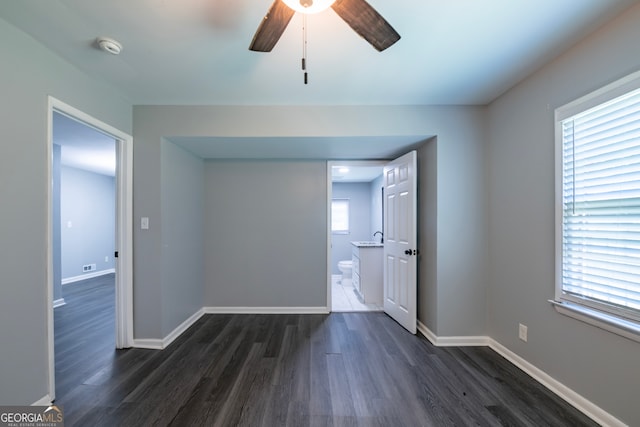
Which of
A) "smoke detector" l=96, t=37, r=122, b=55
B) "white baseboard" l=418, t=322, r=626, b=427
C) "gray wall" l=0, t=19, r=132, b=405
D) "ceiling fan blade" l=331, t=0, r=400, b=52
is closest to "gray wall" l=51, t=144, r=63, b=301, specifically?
"gray wall" l=0, t=19, r=132, b=405

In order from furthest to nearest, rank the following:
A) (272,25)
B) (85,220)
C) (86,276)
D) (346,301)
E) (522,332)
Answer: (85,220)
(86,276)
(346,301)
(522,332)
(272,25)

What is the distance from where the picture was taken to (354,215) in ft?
20.0

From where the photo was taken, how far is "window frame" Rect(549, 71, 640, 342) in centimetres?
139

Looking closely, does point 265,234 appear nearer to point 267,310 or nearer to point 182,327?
point 267,310

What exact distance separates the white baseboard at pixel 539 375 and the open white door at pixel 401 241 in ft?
0.98

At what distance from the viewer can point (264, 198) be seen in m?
3.39

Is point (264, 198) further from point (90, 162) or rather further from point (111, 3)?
point (90, 162)

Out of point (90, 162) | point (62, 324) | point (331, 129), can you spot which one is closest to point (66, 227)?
point (90, 162)

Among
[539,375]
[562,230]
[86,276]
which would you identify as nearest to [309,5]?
[562,230]

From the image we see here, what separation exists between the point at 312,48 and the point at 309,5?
68cm

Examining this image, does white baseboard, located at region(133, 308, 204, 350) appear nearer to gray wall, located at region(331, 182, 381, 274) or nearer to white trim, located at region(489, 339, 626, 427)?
white trim, located at region(489, 339, 626, 427)

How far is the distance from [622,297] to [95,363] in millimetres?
4024

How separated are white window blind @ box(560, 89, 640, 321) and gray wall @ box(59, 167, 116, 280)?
660 centimetres

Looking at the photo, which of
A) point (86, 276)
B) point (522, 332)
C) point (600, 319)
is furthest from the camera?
point (86, 276)
